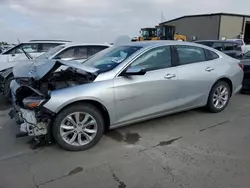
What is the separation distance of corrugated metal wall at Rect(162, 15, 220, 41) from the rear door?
106 feet

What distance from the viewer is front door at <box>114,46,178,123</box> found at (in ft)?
12.1

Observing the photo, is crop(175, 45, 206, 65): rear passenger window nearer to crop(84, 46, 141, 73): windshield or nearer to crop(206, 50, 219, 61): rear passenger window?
crop(206, 50, 219, 61): rear passenger window

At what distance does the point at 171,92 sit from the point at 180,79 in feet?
0.96

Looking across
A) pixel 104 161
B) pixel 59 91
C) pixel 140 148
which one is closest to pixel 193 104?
pixel 140 148

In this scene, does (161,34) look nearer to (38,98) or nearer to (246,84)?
(246,84)

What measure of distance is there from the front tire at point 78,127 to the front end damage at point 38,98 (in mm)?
147

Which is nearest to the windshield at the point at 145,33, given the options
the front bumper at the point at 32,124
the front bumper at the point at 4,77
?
the front bumper at the point at 4,77

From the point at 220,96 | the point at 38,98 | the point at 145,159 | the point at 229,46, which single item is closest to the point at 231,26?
the point at 229,46

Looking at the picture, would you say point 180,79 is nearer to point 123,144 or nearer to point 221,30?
point 123,144

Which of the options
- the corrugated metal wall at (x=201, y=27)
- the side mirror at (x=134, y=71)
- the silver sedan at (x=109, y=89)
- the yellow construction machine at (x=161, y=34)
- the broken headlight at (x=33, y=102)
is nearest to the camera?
the broken headlight at (x=33, y=102)

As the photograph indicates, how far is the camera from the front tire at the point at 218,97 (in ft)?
15.9

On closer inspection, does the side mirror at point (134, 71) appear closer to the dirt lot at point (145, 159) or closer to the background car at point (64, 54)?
the dirt lot at point (145, 159)

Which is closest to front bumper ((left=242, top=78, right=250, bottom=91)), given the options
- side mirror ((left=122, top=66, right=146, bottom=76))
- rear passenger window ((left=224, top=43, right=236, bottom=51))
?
side mirror ((left=122, top=66, right=146, bottom=76))

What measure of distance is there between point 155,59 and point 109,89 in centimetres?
106
